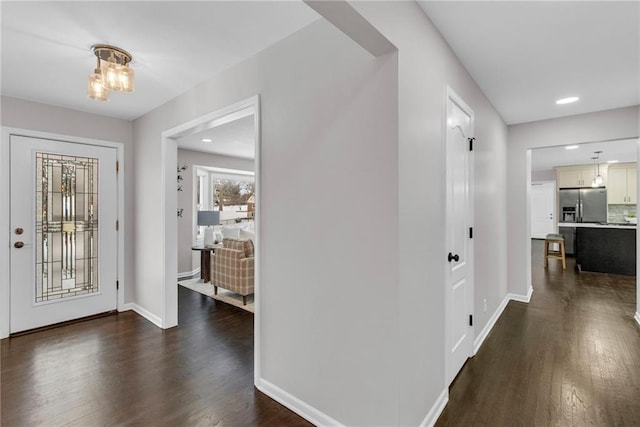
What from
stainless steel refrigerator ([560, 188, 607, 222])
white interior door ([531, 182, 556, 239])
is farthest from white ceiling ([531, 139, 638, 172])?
white interior door ([531, 182, 556, 239])

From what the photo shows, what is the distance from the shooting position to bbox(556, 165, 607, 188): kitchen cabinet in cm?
782

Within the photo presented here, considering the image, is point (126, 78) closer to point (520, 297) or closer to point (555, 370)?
point (555, 370)

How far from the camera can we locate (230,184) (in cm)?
693

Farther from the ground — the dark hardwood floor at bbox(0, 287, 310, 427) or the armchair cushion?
the armchair cushion

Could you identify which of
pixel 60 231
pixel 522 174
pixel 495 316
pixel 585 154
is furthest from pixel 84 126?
pixel 585 154

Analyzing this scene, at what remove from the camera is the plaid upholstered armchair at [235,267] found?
4207 millimetres

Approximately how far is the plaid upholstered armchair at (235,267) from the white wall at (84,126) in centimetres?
112

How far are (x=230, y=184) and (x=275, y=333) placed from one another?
531 centimetres

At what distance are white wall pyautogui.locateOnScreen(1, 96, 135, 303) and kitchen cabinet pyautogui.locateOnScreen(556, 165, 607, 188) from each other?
10.1 metres

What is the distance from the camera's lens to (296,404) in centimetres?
199

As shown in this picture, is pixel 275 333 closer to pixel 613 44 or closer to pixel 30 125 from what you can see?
pixel 613 44

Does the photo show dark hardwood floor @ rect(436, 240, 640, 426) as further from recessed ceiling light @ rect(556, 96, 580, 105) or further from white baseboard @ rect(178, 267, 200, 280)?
white baseboard @ rect(178, 267, 200, 280)

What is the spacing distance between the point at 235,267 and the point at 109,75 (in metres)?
2.76

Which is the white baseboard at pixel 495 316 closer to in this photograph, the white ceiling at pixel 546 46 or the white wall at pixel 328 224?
the white wall at pixel 328 224
